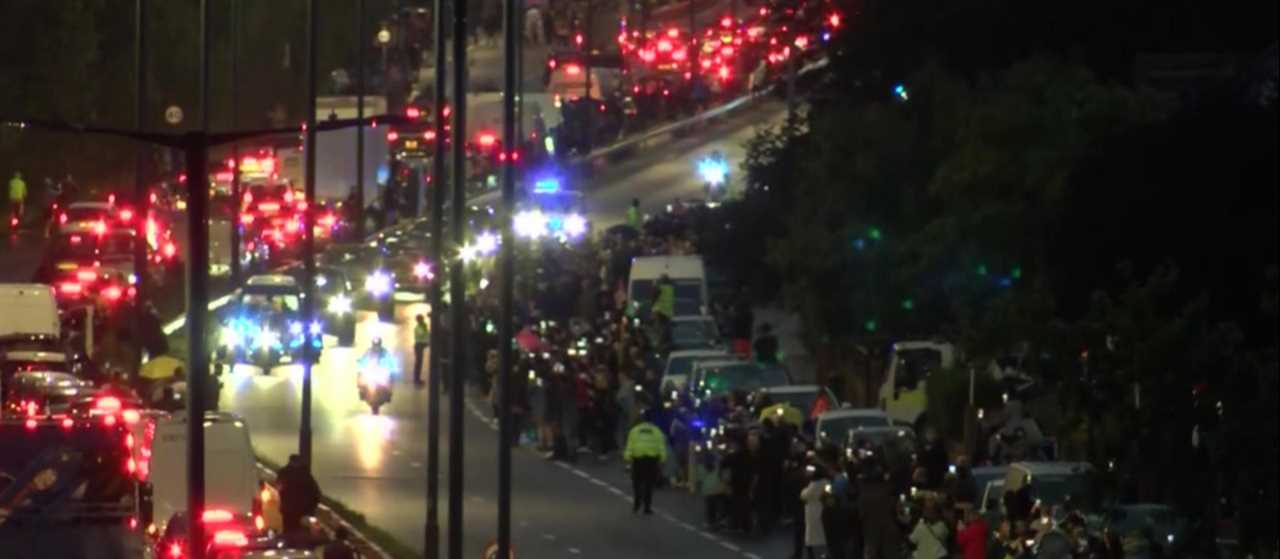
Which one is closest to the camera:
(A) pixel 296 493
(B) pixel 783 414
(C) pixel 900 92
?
(A) pixel 296 493

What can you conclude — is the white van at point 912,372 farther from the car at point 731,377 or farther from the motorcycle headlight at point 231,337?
the motorcycle headlight at point 231,337

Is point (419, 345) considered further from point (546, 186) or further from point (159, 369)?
point (546, 186)

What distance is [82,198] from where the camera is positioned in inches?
3408

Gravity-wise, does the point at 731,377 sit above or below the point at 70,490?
above

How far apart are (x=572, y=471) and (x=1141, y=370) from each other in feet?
81.6

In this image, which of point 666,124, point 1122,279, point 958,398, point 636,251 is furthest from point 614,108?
point 1122,279

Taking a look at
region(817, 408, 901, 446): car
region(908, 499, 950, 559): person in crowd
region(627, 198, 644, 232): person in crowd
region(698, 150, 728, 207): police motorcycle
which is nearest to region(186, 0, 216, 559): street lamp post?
region(908, 499, 950, 559): person in crowd

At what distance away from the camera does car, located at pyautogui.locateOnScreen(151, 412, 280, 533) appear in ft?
118

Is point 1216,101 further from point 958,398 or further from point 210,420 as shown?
point 958,398

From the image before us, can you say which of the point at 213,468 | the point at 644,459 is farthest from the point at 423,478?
the point at 213,468

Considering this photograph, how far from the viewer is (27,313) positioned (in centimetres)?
5156

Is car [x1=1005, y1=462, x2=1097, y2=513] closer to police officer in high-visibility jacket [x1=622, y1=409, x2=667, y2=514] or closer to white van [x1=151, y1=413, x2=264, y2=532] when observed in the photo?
white van [x1=151, y1=413, x2=264, y2=532]

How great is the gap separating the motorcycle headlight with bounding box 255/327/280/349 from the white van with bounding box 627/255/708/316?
6.63 metres

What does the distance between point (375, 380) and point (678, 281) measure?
7.90 metres
